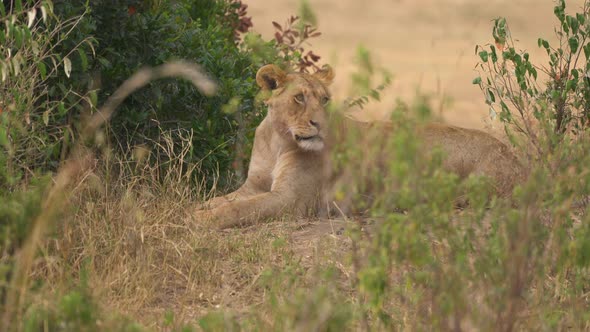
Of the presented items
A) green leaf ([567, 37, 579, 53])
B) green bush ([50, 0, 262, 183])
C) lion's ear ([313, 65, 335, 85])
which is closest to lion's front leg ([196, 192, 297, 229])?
green bush ([50, 0, 262, 183])

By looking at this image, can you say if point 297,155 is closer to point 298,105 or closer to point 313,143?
point 313,143

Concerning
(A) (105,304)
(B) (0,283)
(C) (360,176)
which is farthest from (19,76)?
(C) (360,176)

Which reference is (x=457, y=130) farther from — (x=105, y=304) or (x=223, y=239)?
(x=105, y=304)

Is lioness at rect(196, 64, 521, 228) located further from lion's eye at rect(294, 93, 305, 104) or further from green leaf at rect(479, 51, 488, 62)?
green leaf at rect(479, 51, 488, 62)

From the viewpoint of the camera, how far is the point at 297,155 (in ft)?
24.0

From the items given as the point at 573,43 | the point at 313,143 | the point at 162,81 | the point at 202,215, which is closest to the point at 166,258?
the point at 202,215

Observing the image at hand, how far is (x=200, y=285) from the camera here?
213 inches

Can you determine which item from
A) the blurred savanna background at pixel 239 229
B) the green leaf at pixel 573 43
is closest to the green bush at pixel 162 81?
the blurred savanna background at pixel 239 229

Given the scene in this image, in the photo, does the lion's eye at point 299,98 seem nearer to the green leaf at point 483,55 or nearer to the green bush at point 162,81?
the green bush at point 162,81

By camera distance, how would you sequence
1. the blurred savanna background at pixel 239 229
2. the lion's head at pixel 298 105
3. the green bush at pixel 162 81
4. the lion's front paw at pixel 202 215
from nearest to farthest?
the blurred savanna background at pixel 239 229, the lion's front paw at pixel 202 215, the lion's head at pixel 298 105, the green bush at pixel 162 81

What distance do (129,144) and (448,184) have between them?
4.65m

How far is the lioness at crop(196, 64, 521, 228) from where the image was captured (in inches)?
274

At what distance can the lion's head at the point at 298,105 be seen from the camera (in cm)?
695

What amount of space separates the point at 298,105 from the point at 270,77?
31 cm
